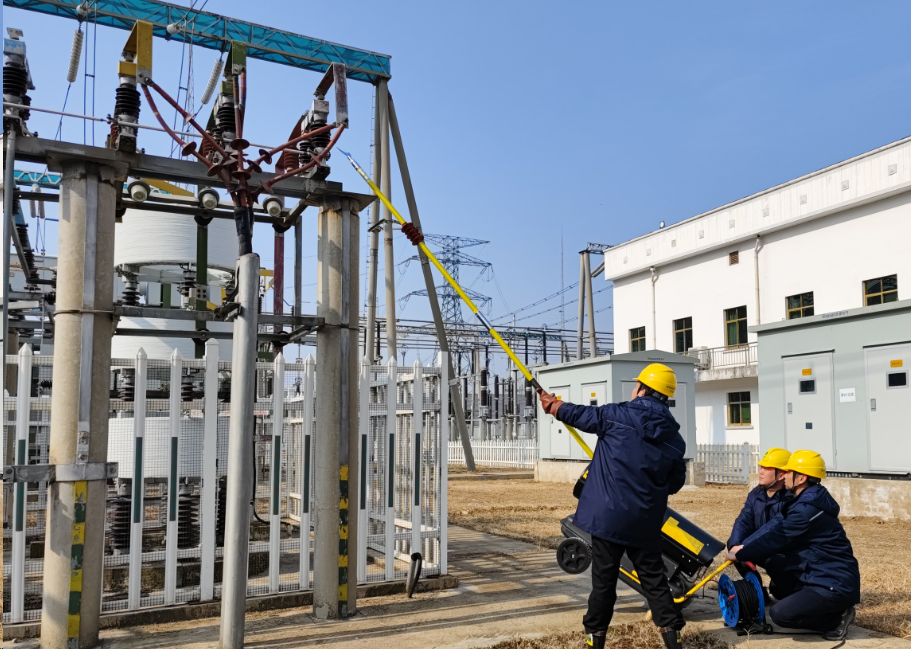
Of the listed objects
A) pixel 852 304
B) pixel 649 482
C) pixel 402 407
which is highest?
pixel 852 304

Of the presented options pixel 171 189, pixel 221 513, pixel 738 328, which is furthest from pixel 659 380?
pixel 738 328

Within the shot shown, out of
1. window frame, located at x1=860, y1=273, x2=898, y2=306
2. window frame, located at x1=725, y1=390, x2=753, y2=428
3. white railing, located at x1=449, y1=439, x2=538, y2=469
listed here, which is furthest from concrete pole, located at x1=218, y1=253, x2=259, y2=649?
window frame, located at x1=725, y1=390, x2=753, y2=428

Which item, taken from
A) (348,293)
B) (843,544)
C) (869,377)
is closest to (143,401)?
(348,293)

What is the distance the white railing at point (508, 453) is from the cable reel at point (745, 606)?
25980 mm

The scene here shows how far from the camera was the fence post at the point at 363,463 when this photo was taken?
23.1 feet

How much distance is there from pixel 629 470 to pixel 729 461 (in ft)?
61.9

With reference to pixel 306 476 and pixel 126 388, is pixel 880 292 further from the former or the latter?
pixel 126 388

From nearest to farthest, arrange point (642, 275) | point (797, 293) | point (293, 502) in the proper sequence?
point (293, 502)
point (797, 293)
point (642, 275)

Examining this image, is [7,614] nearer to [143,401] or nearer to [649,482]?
[143,401]

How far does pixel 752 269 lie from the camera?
30062mm

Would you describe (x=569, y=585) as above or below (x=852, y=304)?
below

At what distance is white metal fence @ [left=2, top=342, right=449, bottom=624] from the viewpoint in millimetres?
6117

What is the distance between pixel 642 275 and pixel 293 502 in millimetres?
27517

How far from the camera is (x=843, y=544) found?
5.91 m
